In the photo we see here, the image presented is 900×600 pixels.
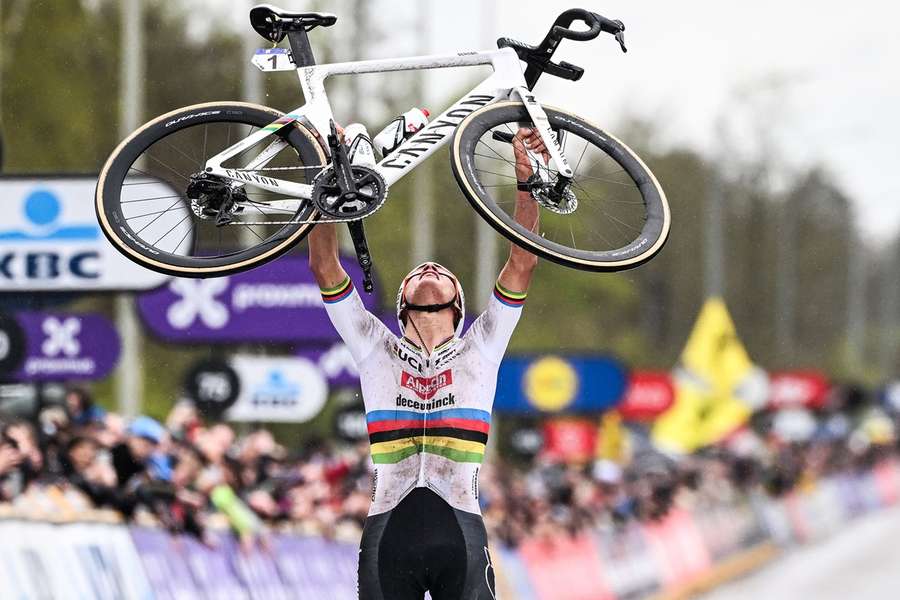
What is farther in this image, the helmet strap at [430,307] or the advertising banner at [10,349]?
the advertising banner at [10,349]

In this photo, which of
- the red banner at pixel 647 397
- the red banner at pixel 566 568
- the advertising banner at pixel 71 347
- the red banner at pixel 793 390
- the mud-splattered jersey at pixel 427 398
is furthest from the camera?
the red banner at pixel 793 390

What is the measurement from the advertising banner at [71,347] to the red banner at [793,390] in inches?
1595

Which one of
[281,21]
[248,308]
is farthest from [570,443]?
[281,21]

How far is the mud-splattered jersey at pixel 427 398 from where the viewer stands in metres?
6.85

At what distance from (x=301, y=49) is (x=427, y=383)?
163 cm

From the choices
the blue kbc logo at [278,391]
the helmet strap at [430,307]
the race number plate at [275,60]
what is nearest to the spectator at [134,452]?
the blue kbc logo at [278,391]

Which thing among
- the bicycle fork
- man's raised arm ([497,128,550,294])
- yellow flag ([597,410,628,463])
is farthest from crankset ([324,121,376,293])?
yellow flag ([597,410,628,463])

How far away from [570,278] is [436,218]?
919 inches

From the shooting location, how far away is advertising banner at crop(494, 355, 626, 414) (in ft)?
78.6

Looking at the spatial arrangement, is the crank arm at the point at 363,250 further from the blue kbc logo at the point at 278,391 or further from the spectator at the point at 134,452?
the blue kbc logo at the point at 278,391

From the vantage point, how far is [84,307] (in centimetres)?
3459

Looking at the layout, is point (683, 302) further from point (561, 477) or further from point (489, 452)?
point (561, 477)

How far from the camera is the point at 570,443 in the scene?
29625mm

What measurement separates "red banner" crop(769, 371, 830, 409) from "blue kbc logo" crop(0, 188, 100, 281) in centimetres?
4093
